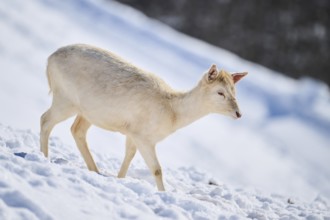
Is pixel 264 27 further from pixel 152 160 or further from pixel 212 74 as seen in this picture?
pixel 152 160

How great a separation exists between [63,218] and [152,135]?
272cm

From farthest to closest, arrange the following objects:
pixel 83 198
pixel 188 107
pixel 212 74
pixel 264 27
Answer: pixel 264 27 → pixel 188 107 → pixel 212 74 → pixel 83 198

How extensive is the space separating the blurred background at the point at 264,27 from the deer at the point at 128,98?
33.7m

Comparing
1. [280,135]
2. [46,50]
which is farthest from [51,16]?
[280,135]

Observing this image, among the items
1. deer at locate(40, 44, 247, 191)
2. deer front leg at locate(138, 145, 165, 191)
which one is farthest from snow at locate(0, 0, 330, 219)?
deer at locate(40, 44, 247, 191)

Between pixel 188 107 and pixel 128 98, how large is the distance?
3.10ft

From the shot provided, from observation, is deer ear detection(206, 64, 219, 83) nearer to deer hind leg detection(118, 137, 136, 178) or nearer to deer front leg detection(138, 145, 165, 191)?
deer front leg detection(138, 145, 165, 191)

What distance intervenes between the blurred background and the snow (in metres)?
11.2

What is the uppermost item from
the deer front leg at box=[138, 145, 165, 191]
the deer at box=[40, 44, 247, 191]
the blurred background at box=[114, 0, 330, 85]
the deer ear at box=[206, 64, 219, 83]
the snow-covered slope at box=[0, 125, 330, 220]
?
the blurred background at box=[114, 0, 330, 85]

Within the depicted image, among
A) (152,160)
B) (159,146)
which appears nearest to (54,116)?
(152,160)

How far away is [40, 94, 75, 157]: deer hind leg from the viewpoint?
8203 mm

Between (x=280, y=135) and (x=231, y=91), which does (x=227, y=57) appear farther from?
(x=231, y=91)

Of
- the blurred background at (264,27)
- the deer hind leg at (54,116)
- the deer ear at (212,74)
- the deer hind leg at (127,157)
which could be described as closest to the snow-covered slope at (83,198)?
the deer hind leg at (54,116)

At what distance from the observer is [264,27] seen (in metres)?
49.7
